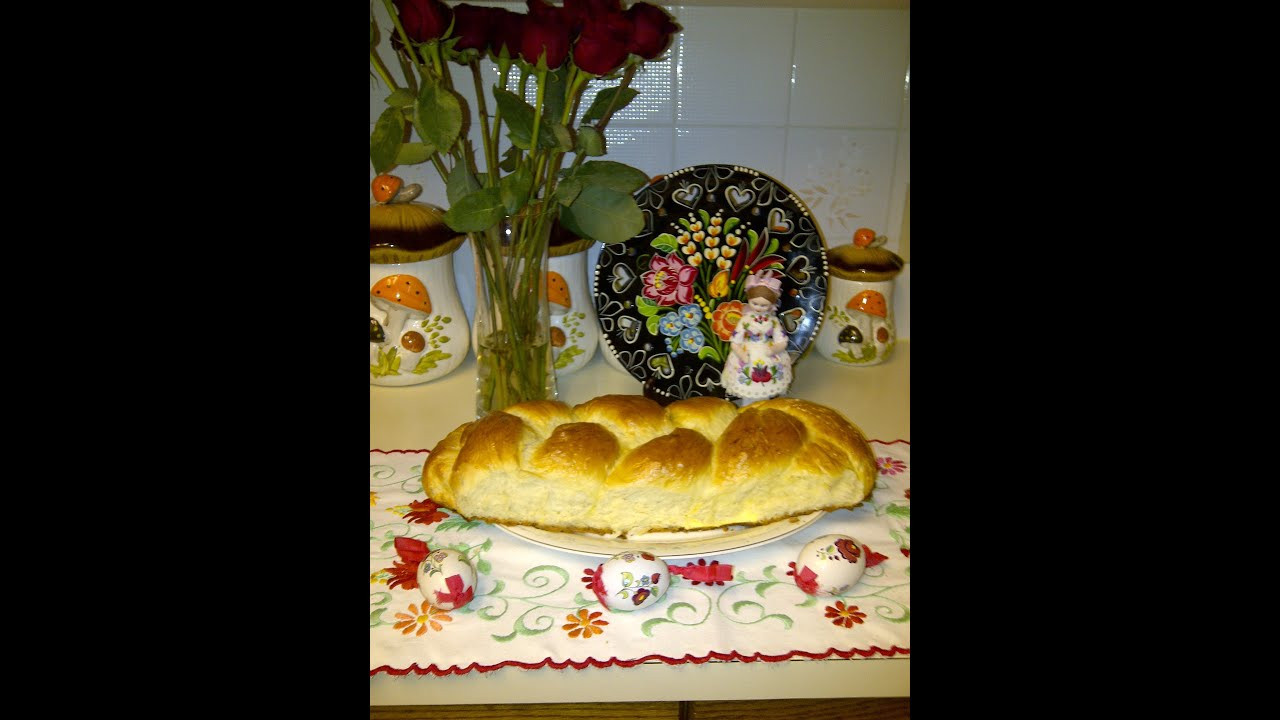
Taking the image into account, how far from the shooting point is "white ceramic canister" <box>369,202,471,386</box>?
3.49 feet

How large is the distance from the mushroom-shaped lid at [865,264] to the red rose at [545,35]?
0.57m

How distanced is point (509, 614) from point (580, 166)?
1.54 ft

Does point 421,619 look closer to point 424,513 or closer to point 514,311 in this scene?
point 424,513

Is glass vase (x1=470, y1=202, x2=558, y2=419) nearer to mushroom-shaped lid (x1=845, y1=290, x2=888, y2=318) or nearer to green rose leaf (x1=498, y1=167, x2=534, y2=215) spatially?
green rose leaf (x1=498, y1=167, x2=534, y2=215)

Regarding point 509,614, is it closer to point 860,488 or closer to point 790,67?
point 860,488

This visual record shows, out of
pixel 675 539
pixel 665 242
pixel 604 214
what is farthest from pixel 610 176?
pixel 675 539

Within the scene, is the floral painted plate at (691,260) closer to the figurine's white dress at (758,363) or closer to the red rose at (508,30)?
the figurine's white dress at (758,363)

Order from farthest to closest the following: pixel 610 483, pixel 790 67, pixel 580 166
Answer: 1. pixel 790 67
2. pixel 580 166
3. pixel 610 483

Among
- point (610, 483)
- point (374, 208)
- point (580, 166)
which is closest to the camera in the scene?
point (610, 483)

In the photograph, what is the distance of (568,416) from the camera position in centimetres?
83

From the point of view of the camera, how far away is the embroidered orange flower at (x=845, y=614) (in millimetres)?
655

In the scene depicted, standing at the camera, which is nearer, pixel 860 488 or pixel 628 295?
pixel 860 488

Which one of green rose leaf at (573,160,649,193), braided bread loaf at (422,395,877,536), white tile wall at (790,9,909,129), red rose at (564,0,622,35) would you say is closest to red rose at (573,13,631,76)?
red rose at (564,0,622,35)

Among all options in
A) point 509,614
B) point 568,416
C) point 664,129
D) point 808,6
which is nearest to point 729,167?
point 664,129
